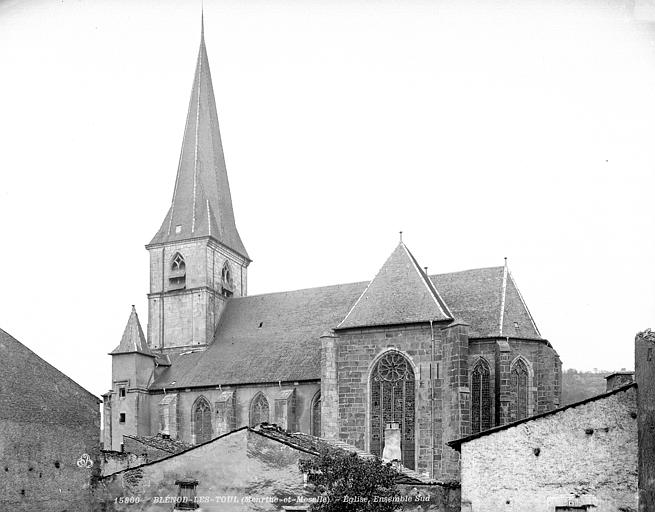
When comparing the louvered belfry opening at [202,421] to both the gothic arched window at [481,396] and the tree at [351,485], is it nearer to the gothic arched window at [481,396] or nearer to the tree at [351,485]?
the gothic arched window at [481,396]

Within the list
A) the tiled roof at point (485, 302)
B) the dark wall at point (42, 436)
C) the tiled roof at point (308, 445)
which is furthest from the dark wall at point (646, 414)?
the tiled roof at point (485, 302)

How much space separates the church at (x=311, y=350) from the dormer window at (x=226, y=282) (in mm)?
104

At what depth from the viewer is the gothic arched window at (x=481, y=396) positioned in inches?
1351

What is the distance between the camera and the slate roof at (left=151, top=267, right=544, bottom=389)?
37031mm

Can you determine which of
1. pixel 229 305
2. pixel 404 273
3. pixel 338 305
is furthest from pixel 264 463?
pixel 229 305

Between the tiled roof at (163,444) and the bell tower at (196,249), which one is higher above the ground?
the bell tower at (196,249)

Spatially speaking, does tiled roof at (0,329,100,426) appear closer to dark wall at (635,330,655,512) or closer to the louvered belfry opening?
dark wall at (635,330,655,512)

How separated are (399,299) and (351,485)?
15.6 m

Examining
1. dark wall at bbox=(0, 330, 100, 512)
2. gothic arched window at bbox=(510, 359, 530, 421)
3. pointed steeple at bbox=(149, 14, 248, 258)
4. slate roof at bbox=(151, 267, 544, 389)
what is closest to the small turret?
slate roof at bbox=(151, 267, 544, 389)

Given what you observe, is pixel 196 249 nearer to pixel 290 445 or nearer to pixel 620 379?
pixel 290 445

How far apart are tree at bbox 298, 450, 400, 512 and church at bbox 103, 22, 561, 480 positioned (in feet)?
17.6

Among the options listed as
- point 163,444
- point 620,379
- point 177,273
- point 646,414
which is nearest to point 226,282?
point 177,273

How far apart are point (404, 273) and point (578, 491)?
18360 millimetres

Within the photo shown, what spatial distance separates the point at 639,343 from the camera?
1673 cm
